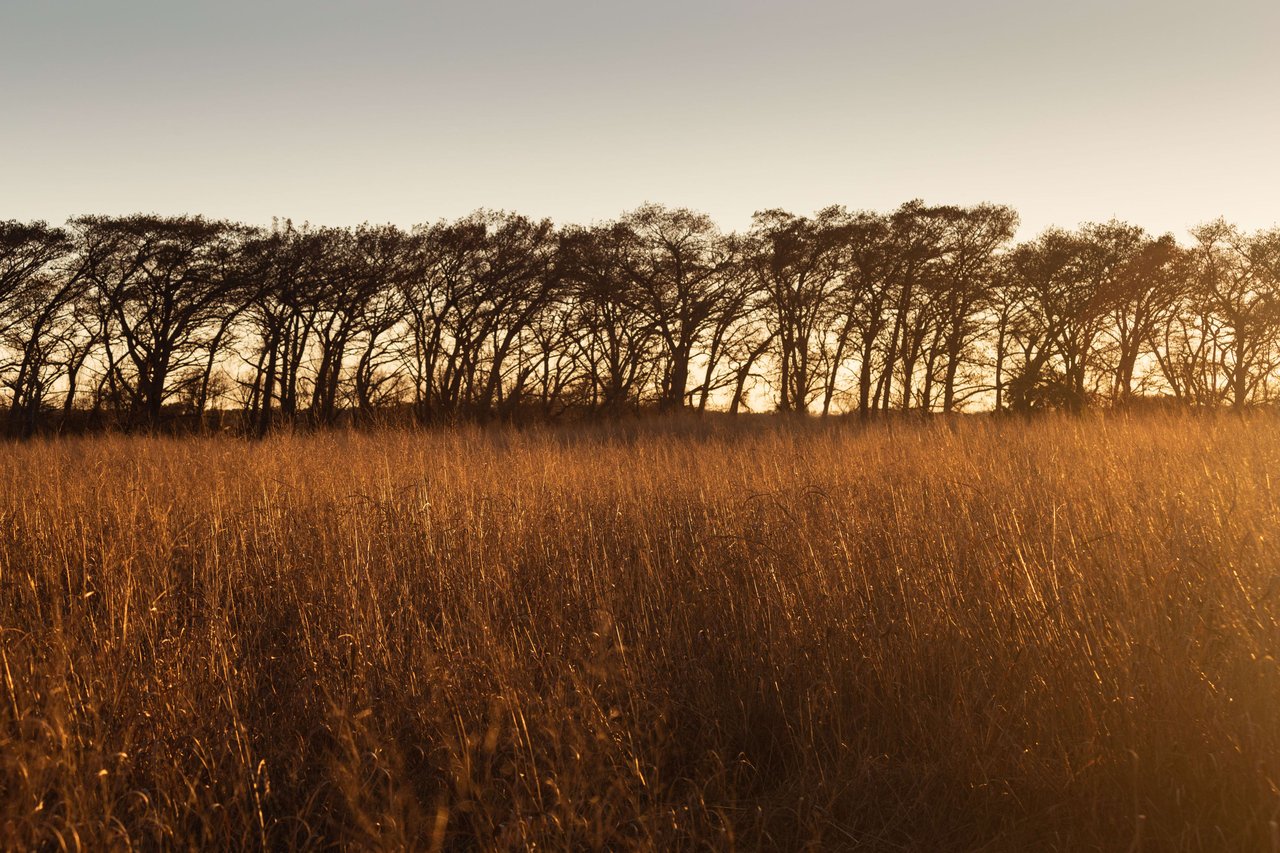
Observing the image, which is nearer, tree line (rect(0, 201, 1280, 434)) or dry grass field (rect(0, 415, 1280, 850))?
dry grass field (rect(0, 415, 1280, 850))

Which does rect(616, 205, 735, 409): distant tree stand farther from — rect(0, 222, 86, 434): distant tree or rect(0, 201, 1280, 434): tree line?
rect(0, 222, 86, 434): distant tree

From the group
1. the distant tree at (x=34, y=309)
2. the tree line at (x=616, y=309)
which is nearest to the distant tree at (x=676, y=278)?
the tree line at (x=616, y=309)

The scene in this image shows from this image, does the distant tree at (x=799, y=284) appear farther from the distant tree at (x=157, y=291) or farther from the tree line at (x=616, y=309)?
the distant tree at (x=157, y=291)

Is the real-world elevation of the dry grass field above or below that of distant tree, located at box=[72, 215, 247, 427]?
below

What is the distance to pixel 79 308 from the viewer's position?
2394 cm

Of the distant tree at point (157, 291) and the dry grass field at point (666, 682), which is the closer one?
the dry grass field at point (666, 682)

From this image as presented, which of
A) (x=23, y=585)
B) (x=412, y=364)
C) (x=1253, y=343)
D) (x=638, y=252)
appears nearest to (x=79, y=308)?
(x=412, y=364)

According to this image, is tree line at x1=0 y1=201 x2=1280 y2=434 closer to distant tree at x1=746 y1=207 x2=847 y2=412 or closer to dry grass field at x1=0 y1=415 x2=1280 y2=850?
distant tree at x1=746 y1=207 x2=847 y2=412

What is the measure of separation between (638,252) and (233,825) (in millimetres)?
23972

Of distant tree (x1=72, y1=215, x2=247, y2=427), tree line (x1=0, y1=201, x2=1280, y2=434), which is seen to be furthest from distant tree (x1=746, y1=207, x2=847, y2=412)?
distant tree (x1=72, y1=215, x2=247, y2=427)

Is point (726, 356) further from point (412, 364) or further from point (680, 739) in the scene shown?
point (680, 739)

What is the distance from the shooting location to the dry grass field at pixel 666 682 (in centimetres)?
279

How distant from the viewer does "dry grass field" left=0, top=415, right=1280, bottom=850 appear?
2.79 meters

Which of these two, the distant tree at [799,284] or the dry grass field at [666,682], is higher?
the distant tree at [799,284]
